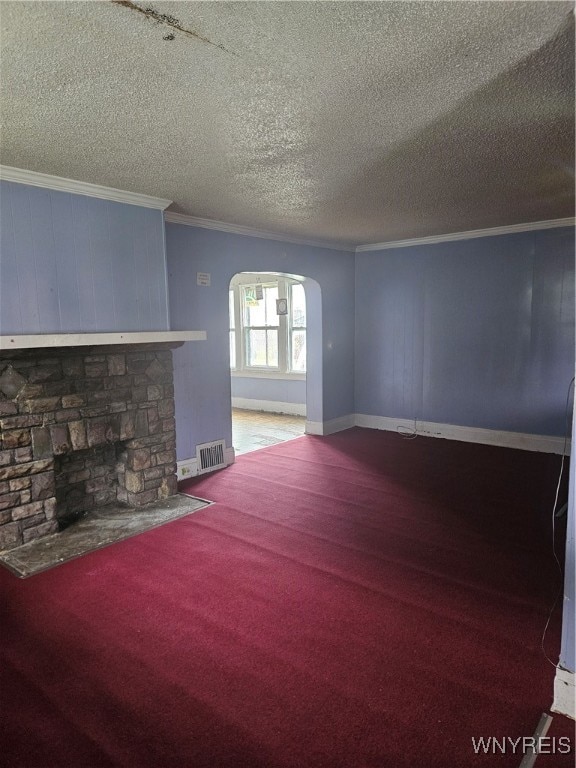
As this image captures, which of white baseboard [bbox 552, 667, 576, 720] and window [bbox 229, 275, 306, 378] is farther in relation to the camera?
window [bbox 229, 275, 306, 378]

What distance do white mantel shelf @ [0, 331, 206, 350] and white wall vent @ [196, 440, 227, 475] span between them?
50.3 inches

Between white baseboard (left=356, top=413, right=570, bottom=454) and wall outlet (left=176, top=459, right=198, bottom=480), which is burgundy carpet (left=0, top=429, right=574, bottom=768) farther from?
white baseboard (left=356, top=413, right=570, bottom=454)

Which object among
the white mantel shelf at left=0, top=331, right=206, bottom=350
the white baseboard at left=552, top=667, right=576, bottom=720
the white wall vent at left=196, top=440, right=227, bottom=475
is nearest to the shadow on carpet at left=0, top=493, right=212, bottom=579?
the white wall vent at left=196, top=440, right=227, bottom=475

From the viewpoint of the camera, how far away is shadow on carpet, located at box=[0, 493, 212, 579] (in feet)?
9.80

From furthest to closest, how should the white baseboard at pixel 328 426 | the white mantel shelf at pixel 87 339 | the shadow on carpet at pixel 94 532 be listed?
the white baseboard at pixel 328 426 < the shadow on carpet at pixel 94 532 < the white mantel shelf at pixel 87 339

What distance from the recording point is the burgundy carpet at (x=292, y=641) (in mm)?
A: 1720

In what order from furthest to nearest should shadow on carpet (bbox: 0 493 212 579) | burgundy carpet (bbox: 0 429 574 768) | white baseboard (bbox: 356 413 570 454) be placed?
white baseboard (bbox: 356 413 570 454), shadow on carpet (bbox: 0 493 212 579), burgundy carpet (bbox: 0 429 574 768)

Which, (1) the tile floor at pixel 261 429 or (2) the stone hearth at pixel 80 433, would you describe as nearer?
(2) the stone hearth at pixel 80 433

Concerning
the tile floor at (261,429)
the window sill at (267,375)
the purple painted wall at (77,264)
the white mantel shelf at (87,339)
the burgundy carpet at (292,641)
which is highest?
the purple painted wall at (77,264)

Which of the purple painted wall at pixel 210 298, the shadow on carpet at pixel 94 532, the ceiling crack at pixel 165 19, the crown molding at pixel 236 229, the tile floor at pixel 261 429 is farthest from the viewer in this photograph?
the tile floor at pixel 261 429

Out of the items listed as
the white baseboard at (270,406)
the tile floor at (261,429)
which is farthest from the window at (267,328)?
the tile floor at (261,429)

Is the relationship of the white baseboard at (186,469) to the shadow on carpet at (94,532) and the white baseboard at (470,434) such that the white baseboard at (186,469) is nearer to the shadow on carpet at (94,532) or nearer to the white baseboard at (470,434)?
the shadow on carpet at (94,532)

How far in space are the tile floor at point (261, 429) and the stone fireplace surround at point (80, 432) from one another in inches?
63.7

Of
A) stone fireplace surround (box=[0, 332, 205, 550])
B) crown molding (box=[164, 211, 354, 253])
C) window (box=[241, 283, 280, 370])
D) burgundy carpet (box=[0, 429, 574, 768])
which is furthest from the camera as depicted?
window (box=[241, 283, 280, 370])
